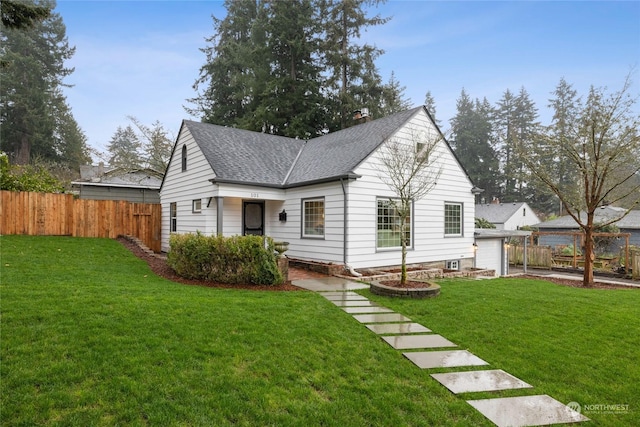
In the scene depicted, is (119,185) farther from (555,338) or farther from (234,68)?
(555,338)

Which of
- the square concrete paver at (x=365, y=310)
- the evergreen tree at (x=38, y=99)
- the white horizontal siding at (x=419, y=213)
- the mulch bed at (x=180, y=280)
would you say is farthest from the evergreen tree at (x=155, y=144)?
the square concrete paver at (x=365, y=310)

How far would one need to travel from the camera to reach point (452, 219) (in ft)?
44.4

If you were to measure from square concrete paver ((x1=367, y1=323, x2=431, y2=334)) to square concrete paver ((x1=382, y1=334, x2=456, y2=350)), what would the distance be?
20cm

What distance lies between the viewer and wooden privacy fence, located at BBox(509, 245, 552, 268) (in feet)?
63.0

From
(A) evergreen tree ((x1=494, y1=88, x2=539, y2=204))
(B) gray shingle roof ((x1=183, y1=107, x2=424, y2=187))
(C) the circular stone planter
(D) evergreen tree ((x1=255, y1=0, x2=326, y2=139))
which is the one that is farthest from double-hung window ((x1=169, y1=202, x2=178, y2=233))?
(A) evergreen tree ((x1=494, y1=88, x2=539, y2=204))

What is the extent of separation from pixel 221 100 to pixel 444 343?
28.6m

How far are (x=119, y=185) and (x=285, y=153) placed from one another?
35.9 ft

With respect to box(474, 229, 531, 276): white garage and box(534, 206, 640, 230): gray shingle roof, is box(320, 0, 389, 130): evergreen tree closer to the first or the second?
box(474, 229, 531, 276): white garage

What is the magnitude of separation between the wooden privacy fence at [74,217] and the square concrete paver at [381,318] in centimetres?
1253

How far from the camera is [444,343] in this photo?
15.7 feet

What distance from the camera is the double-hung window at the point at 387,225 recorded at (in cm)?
1123

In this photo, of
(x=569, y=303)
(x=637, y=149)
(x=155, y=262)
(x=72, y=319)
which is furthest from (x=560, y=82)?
(x=72, y=319)

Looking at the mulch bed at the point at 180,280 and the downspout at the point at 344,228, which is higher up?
the downspout at the point at 344,228

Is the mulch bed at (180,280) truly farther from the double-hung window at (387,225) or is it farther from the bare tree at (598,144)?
the double-hung window at (387,225)
